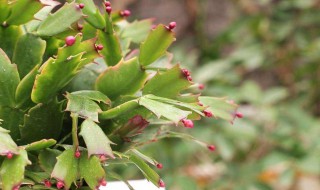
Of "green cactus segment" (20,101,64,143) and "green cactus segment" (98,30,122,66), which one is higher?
"green cactus segment" (98,30,122,66)

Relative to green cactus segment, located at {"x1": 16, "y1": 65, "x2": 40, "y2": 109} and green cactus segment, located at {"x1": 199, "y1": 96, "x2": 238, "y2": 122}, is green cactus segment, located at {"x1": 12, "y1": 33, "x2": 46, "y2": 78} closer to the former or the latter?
green cactus segment, located at {"x1": 16, "y1": 65, "x2": 40, "y2": 109}

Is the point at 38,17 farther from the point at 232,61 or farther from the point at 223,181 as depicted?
the point at 232,61

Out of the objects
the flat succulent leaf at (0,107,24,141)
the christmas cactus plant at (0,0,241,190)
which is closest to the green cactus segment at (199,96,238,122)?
the christmas cactus plant at (0,0,241,190)

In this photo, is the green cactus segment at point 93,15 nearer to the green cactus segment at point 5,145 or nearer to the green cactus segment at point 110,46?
the green cactus segment at point 110,46

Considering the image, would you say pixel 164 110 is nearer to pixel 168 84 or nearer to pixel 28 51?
pixel 168 84

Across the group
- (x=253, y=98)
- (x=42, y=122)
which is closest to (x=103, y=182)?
(x=42, y=122)

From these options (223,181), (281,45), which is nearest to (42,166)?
(223,181)
